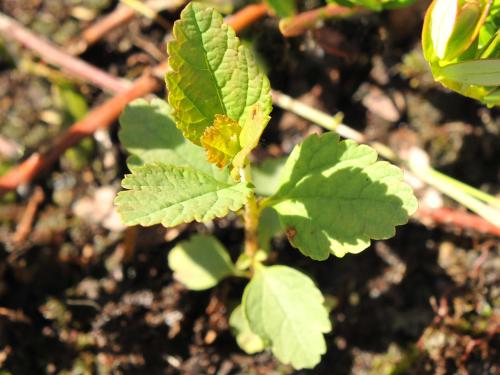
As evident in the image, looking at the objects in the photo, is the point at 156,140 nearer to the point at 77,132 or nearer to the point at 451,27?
the point at 77,132

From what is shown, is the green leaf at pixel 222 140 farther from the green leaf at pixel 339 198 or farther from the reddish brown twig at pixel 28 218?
the reddish brown twig at pixel 28 218

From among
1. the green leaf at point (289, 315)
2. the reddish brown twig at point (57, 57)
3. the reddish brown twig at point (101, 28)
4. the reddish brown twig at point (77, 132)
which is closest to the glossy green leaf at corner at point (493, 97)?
the green leaf at point (289, 315)

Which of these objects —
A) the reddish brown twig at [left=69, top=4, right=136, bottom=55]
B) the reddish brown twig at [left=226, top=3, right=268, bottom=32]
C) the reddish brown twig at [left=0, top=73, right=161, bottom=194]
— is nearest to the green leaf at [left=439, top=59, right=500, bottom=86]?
the reddish brown twig at [left=226, top=3, right=268, bottom=32]

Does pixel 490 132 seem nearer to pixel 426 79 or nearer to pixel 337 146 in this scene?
pixel 426 79

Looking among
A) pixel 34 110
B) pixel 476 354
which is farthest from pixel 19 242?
pixel 476 354

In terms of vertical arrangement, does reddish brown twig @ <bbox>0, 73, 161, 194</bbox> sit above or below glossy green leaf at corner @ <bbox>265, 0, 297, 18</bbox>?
below

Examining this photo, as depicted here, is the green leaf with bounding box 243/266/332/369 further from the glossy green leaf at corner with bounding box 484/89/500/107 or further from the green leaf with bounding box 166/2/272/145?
the glossy green leaf at corner with bounding box 484/89/500/107
